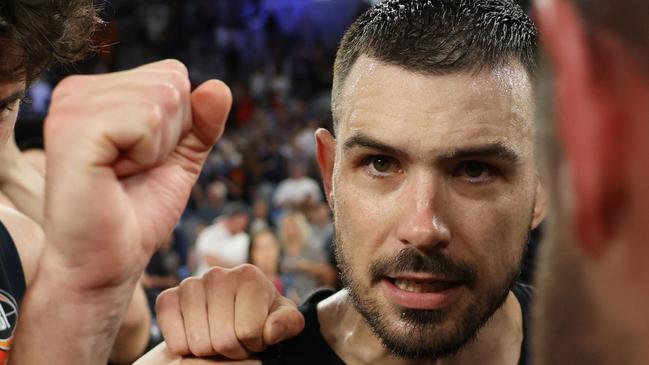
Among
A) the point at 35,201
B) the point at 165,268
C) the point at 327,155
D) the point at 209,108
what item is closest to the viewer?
the point at 209,108

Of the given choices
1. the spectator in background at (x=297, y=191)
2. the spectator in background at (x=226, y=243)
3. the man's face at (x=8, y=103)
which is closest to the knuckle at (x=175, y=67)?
the man's face at (x=8, y=103)

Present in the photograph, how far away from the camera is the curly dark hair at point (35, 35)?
1.51m

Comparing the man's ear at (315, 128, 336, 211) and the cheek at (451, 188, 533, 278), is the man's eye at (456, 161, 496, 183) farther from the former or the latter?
the man's ear at (315, 128, 336, 211)

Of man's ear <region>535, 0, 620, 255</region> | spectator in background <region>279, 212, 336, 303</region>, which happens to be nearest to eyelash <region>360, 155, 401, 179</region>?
man's ear <region>535, 0, 620, 255</region>

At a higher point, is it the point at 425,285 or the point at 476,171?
the point at 476,171

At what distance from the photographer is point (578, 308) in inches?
18.9

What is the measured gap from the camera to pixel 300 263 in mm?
7098

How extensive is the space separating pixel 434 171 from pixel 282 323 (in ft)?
1.45

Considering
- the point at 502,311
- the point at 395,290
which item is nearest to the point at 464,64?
the point at 395,290

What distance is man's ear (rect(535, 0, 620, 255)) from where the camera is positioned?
44 cm

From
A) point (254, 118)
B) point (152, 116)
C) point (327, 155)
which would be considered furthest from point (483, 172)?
point (254, 118)

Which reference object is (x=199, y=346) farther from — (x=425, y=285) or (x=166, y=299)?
(x=425, y=285)

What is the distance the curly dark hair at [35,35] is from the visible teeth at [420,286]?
84cm

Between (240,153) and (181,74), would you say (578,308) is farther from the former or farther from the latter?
(240,153)
